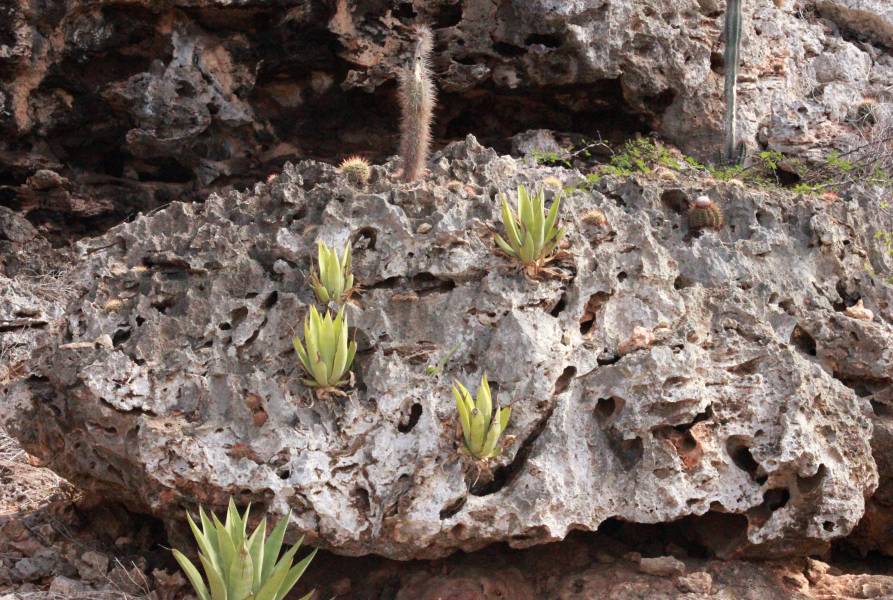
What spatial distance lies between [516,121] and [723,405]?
17.7ft

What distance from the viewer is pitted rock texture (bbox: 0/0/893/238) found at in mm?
8156

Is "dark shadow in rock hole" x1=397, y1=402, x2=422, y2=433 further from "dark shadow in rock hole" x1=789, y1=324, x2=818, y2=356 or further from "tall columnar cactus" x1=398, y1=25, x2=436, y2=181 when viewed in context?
"dark shadow in rock hole" x1=789, y1=324, x2=818, y2=356

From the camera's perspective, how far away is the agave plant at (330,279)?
14.5 feet

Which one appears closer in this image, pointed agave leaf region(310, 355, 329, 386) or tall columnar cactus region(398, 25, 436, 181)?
pointed agave leaf region(310, 355, 329, 386)

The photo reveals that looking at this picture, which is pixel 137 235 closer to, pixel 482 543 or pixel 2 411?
pixel 2 411

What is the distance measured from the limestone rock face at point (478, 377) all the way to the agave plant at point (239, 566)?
397 millimetres

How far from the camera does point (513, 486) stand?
3773 millimetres

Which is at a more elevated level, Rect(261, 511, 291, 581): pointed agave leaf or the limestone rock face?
the limestone rock face

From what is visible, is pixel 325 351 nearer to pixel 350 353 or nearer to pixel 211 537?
pixel 350 353

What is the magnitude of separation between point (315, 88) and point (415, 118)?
3.34 m

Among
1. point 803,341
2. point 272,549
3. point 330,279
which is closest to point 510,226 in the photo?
point 330,279

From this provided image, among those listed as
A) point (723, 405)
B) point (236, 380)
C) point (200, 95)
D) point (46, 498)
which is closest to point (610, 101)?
point (200, 95)

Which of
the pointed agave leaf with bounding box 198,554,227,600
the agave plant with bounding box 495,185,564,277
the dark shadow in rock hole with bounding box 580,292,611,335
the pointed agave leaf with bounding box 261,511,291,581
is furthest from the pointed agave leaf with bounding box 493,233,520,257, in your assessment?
the pointed agave leaf with bounding box 198,554,227,600

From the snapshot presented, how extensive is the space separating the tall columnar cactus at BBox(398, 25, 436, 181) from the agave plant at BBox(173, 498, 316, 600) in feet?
9.69
